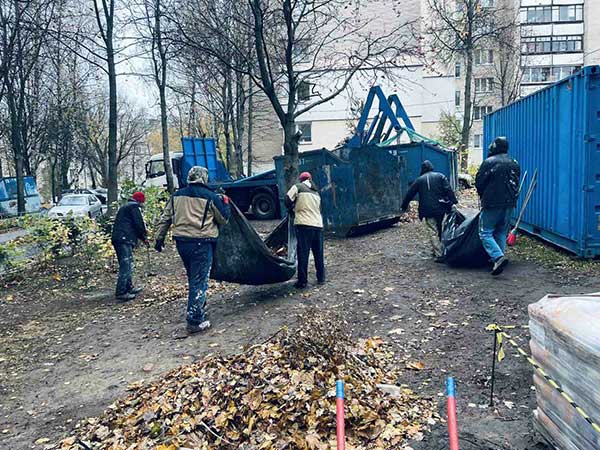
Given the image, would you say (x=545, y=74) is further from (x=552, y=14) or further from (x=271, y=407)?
(x=271, y=407)

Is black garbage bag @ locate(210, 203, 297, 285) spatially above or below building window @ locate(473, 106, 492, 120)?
below

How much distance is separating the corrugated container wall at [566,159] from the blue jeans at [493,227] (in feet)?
3.35

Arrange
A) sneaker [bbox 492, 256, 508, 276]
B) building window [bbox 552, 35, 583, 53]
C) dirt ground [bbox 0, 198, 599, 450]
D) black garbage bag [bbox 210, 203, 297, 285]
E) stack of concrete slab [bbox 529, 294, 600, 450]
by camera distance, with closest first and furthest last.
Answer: stack of concrete slab [bbox 529, 294, 600, 450], dirt ground [bbox 0, 198, 599, 450], black garbage bag [bbox 210, 203, 297, 285], sneaker [bbox 492, 256, 508, 276], building window [bbox 552, 35, 583, 53]

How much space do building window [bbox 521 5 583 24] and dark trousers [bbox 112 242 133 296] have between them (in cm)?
4440

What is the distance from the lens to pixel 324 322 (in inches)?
171

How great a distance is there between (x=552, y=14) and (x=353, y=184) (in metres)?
42.1

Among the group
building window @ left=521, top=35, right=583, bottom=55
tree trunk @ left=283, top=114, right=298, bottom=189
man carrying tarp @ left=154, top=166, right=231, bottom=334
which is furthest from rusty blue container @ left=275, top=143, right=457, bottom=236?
building window @ left=521, top=35, right=583, bottom=55

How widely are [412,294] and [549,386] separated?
13.0 feet

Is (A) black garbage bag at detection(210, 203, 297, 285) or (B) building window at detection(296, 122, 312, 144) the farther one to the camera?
(B) building window at detection(296, 122, 312, 144)

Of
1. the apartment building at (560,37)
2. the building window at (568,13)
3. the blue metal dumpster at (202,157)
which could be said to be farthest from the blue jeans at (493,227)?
the building window at (568,13)

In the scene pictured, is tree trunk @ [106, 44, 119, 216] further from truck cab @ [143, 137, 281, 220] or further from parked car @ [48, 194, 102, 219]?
parked car @ [48, 194, 102, 219]

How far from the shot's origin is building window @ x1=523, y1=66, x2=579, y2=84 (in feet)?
150

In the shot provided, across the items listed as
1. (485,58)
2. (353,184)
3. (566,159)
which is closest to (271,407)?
(566,159)

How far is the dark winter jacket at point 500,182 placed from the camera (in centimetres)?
726
